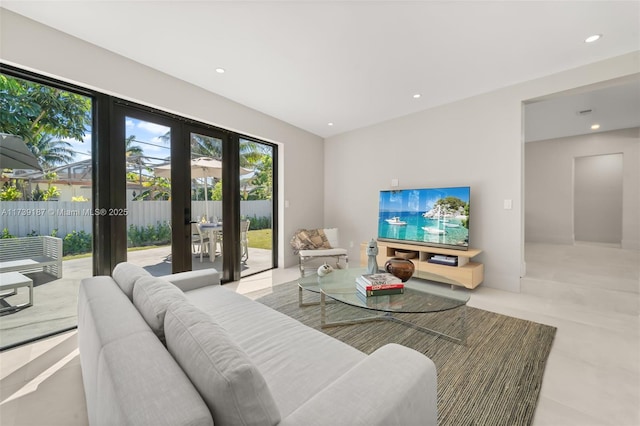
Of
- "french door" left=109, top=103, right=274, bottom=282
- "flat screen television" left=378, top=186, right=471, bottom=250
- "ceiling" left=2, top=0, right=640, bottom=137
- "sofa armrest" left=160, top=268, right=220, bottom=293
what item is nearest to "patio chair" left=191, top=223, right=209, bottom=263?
"french door" left=109, top=103, right=274, bottom=282

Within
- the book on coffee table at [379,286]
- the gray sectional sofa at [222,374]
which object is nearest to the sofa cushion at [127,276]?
the gray sectional sofa at [222,374]

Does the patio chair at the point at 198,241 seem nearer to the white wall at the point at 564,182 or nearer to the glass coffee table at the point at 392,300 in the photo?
the glass coffee table at the point at 392,300

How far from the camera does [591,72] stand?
2785mm

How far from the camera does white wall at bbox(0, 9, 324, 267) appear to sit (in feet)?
6.77

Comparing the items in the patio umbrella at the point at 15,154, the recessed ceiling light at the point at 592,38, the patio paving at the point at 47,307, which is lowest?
the patio paving at the point at 47,307

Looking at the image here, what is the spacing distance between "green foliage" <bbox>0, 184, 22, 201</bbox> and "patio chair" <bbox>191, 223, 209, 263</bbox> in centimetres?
149

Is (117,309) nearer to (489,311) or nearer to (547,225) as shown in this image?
(489,311)

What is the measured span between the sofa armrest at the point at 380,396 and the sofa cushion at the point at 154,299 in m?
0.68

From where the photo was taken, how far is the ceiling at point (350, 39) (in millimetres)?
1989

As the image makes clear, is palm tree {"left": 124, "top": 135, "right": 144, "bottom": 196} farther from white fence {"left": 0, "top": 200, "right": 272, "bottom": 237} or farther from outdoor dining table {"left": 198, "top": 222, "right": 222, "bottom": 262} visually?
outdoor dining table {"left": 198, "top": 222, "right": 222, "bottom": 262}

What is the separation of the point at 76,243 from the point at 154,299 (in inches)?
78.9

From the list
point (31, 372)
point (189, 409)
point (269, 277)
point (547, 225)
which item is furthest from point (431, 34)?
point (547, 225)

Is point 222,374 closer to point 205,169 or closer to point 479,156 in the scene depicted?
point 205,169

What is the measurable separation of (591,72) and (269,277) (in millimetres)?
4608
